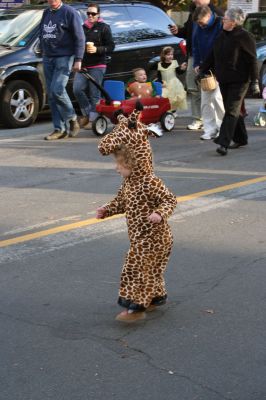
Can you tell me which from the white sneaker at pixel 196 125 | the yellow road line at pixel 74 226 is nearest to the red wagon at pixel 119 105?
the white sneaker at pixel 196 125

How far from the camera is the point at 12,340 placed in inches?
182

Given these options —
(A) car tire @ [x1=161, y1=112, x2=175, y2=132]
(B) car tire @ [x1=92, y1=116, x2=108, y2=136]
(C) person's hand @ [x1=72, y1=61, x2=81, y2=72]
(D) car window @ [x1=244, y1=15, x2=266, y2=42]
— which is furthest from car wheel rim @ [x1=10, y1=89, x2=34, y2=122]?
(D) car window @ [x1=244, y1=15, x2=266, y2=42]

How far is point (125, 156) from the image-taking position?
4.67 m

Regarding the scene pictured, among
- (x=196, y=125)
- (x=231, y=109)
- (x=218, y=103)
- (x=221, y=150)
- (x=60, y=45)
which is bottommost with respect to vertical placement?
(x=196, y=125)

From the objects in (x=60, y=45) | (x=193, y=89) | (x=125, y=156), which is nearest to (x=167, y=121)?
(x=193, y=89)

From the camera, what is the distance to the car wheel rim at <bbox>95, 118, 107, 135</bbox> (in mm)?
11953

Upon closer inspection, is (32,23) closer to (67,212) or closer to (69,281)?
(67,212)

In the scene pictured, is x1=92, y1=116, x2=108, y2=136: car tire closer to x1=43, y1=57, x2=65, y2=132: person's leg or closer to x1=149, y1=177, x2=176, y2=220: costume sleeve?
x1=43, y1=57, x2=65, y2=132: person's leg

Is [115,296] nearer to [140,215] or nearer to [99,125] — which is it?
[140,215]

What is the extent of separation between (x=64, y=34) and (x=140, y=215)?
6895mm

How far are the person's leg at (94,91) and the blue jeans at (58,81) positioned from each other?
500mm

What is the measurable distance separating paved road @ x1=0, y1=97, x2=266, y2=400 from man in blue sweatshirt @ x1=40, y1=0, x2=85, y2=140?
2338 mm

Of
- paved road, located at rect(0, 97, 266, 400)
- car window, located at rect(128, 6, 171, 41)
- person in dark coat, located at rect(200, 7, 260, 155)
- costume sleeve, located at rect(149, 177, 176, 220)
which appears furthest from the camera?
car window, located at rect(128, 6, 171, 41)

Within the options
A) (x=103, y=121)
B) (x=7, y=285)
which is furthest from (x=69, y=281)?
(x=103, y=121)
